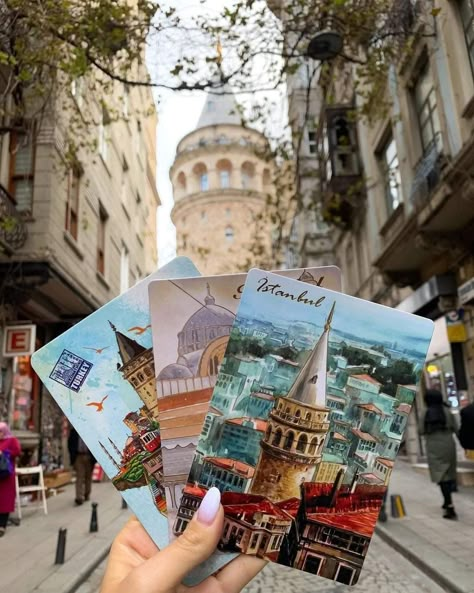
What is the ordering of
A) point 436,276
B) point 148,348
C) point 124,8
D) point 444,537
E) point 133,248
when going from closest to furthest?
point 148,348 → point 444,537 → point 124,8 → point 436,276 → point 133,248

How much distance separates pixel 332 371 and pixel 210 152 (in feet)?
194

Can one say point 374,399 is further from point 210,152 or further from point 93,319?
point 210,152

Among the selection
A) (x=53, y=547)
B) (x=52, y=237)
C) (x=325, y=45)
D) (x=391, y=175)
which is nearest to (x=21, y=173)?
(x=52, y=237)

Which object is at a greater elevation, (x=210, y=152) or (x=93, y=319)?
(x=210, y=152)

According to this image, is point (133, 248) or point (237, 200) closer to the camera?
point (133, 248)

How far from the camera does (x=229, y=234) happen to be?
57.1 m

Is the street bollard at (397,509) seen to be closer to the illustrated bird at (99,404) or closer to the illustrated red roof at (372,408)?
the illustrated red roof at (372,408)

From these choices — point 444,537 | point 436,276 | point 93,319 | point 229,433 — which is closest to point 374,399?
point 229,433

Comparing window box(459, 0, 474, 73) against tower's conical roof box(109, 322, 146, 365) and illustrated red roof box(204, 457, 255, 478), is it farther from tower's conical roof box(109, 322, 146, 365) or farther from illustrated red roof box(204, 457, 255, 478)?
illustrated red roof box(204, 457, 255, 478)

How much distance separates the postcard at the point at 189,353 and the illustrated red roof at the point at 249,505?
0.14 m

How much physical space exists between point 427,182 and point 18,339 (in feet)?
32.3

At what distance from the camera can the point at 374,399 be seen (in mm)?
1452

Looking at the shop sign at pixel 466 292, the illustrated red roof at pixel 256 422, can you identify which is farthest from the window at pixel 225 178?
the illustrated red roof at pixel 256 422

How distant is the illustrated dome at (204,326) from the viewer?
4.94 ft
